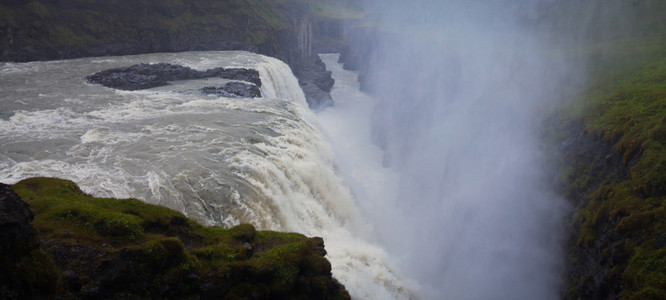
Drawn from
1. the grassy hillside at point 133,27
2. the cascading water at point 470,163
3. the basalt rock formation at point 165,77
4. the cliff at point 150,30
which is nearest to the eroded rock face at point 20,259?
the cascading water at point 470,163

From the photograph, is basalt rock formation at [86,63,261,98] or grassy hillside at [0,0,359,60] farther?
grassy hillside at [0,0,359,60]

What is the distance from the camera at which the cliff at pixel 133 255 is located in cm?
697

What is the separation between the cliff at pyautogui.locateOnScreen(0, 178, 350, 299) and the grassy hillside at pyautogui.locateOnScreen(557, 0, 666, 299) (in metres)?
10.1

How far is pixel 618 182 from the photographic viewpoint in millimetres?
19062

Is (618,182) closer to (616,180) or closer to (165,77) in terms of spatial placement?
(616,180)

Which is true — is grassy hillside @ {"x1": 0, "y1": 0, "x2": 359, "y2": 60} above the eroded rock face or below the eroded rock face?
below

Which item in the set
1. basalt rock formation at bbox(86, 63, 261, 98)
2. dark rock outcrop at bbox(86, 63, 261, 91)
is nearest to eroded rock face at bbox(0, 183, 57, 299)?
basalt rock formation at bbox(86, 63, 261, 98)

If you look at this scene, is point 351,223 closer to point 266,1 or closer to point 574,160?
point 574,160

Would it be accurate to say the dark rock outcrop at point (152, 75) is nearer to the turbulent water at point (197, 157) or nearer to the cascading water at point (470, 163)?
the turbulent water at point (197, 157)

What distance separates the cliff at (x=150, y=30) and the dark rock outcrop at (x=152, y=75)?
430 inches

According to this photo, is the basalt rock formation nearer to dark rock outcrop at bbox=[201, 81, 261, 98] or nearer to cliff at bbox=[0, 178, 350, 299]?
dark rock outcrop at bbox=[201, 81, 261, 98]

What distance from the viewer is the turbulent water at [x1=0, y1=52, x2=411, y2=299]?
53.3 ft

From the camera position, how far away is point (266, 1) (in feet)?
271

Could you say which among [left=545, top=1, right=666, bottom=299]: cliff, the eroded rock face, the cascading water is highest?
the eroded rock face
